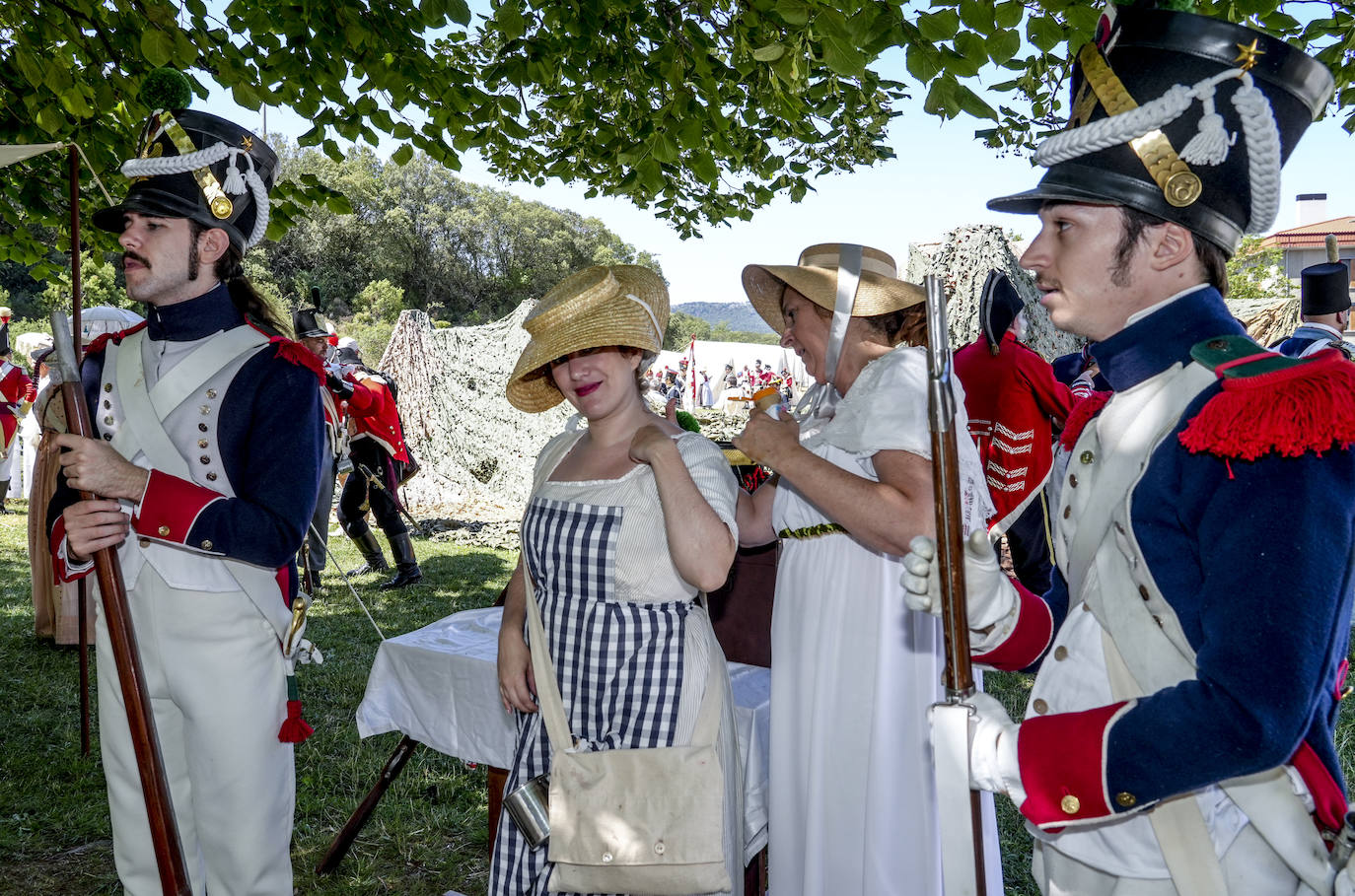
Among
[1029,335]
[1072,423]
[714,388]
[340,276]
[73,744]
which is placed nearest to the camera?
[1072,423]

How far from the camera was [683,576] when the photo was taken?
2117mm

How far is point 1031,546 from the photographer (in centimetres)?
596

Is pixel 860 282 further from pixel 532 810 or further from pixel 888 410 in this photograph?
pixel 532 810

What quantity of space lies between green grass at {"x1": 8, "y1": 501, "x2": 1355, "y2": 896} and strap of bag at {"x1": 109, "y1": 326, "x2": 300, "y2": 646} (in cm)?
171

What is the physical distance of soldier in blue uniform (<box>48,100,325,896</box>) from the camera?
2.27 metres

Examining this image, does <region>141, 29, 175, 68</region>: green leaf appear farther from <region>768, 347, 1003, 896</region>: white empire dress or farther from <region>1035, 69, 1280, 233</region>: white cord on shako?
<region>1035, 69, 1280, 233</region>: white cord on shako

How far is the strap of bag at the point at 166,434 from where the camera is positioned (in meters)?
2.35

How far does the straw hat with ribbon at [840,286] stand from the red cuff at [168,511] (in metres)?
1.55

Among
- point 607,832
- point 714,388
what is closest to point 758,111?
point 607,832

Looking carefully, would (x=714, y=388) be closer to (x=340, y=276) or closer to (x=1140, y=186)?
(x=340, y=276)

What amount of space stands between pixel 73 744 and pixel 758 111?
5.62m

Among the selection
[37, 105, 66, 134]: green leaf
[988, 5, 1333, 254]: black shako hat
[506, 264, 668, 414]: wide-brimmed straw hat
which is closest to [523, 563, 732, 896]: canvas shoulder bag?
[506, 264, 668, 414]: wide-brimmed straw hat

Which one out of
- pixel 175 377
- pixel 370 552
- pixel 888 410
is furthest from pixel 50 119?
pixel 370 552

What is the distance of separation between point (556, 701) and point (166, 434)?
121 cm
